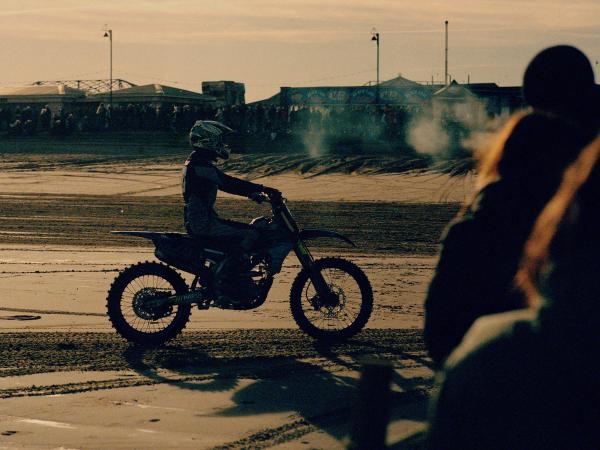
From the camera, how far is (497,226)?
125 inches

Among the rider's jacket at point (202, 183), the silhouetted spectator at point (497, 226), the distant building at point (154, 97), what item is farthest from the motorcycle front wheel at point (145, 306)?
the distant building at point (154, 97)

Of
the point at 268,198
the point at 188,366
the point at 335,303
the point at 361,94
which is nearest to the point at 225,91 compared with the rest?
the point at 361,94

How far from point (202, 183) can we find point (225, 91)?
65.6m

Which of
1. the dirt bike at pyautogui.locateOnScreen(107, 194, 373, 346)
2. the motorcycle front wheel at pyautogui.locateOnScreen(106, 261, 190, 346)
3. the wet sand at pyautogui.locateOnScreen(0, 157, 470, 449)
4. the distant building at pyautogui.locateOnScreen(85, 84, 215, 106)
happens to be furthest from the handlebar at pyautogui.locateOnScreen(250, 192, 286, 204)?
the distant building at pyautogui.locateOnScreen(85, 84, 215, 106)

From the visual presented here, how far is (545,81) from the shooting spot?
3.56 metres

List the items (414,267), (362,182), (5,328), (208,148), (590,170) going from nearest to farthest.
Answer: (590,170) → (208,148) → (5,328) → (414,267) → (362,182)

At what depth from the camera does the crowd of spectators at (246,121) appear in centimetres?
4831

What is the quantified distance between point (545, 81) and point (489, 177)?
0.42 meters

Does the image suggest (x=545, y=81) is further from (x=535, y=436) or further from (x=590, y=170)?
(x=535, y=436)

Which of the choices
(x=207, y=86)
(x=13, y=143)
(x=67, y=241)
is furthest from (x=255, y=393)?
(x=207, y=86)

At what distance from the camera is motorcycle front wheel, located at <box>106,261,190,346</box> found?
9.64 m

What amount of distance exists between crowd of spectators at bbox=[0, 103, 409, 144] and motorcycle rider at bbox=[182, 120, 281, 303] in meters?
36.9

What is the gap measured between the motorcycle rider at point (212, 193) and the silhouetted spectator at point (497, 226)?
6289mm

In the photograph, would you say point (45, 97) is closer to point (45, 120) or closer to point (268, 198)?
point (45, 120)
